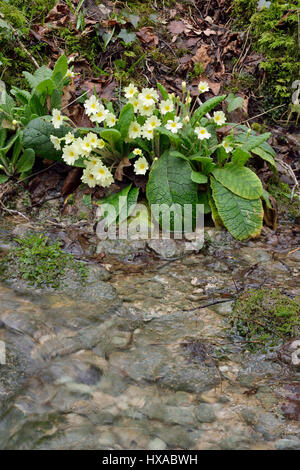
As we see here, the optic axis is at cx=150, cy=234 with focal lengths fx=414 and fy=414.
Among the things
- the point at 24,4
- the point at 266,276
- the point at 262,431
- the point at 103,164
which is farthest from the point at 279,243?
the point at 24,4

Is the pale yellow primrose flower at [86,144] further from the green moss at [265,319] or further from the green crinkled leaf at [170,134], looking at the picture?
the green moss at [265,319]

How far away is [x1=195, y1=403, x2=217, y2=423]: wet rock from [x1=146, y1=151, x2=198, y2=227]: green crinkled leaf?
5.98 ft

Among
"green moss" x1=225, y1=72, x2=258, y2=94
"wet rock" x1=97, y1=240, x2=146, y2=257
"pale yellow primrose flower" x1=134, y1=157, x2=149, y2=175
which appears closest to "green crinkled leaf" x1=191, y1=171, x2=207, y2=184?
"pale yellow primrose flower" x1=134, y1=157, x2=149, y2=175

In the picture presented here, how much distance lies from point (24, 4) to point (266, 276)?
4189 millimetres

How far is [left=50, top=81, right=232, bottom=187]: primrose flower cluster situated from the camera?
323 cm

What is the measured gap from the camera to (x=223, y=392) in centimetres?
185

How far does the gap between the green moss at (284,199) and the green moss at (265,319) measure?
1.45 m

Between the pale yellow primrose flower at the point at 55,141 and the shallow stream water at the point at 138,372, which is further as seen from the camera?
the pale yellow primrose flower at the point at 55,141

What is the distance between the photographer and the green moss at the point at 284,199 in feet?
12.5

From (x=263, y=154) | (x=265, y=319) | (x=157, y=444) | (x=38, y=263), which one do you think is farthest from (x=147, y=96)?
(x=157, y=444)

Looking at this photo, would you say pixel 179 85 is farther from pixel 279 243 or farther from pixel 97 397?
pixel 97 397

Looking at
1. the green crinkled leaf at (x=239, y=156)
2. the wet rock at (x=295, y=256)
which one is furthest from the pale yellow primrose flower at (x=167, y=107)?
the wet rock at (x=295, y=256)

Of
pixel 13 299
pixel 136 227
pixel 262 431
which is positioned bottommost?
pixel 262 431

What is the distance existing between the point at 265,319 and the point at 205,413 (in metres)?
0.78
